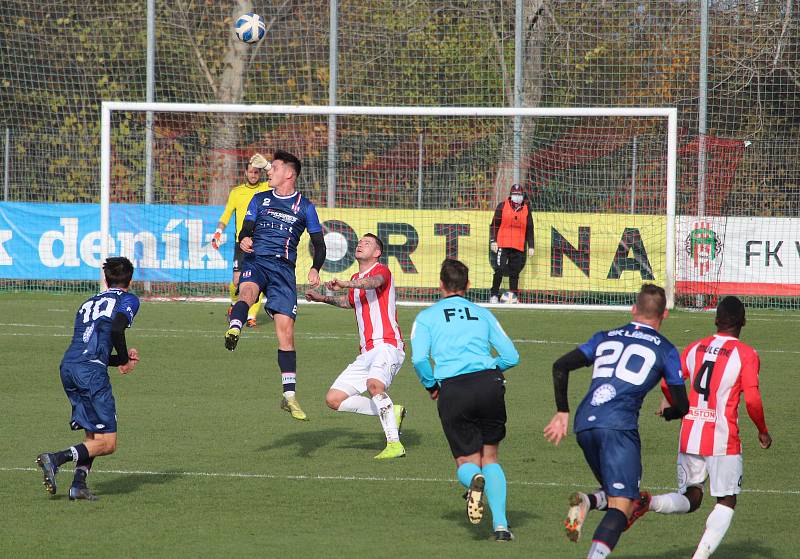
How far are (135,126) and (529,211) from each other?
885 cm

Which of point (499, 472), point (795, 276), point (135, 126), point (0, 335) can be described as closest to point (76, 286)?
Answer: point (135, 126)

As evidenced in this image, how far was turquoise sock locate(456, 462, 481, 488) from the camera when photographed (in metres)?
6.71

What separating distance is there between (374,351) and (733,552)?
3.57 metres

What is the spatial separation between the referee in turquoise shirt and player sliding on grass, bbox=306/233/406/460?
2266 mm

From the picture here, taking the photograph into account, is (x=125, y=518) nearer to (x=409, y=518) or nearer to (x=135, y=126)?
(x=409, y=518)

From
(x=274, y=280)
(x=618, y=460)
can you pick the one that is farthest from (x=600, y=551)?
(x=274, y=280)

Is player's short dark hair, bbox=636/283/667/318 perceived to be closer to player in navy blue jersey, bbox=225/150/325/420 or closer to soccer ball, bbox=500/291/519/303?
player in navy blue jersey, bbox=225/150/325/420

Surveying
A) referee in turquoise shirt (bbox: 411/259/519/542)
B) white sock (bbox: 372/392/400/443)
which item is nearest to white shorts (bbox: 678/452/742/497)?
referee in turquoise shirt (bbox: 411/259/519/542)

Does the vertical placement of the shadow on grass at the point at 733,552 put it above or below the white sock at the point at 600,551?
below

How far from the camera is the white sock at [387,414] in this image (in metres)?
9.29

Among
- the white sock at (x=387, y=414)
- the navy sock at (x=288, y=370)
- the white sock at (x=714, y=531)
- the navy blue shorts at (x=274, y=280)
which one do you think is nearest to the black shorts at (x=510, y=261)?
the navy blue shorts at (x=274, y=280)

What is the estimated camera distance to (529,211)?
69.3 feet

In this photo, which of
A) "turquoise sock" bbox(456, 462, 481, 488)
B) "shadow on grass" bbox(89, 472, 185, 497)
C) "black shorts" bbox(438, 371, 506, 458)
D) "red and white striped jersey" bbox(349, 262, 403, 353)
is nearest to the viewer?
"turquoise sock" bbox(456, 462, 481, 488)

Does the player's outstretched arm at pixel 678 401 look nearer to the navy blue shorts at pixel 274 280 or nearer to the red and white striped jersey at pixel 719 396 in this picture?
the red and white striped jersey at pixel 719 396
